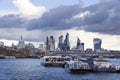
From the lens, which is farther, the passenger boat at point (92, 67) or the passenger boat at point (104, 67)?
the passenger boat at point (104, 67)

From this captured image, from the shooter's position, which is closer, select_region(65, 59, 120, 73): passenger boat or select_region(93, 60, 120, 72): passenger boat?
select_region(65, 59, 120, 73): passenger boat

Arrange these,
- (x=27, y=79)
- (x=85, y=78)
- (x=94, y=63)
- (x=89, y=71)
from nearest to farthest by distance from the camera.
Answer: (x=27, y=79) < (x=85, y=78) < (x=89, y=71) < (x=94, y=63)

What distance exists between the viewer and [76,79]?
402 ft

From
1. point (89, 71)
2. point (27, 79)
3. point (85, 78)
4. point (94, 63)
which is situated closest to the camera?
point (27, 79)

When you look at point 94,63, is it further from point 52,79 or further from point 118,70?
point 52,79

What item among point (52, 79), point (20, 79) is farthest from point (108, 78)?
point (20, 79)

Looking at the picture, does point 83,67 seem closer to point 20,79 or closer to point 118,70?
point 118,70

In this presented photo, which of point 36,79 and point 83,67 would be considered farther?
point 83,67

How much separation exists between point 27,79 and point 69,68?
3760cm

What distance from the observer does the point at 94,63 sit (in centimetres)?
16525

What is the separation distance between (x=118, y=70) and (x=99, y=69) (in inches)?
243

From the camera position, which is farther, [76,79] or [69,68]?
[69,68]

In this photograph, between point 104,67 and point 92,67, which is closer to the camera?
→ point 104,67

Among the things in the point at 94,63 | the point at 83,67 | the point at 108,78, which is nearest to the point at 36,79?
the point at 108,78
